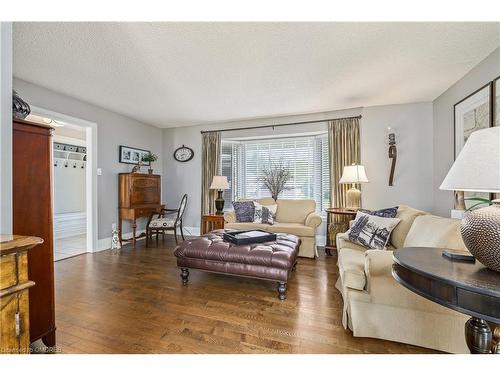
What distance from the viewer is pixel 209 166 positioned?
5016mm

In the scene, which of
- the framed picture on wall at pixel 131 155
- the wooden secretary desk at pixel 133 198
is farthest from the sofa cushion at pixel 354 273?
the framed picture on wall at pixel 131 155

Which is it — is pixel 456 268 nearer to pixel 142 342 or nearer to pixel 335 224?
pixel 142 342

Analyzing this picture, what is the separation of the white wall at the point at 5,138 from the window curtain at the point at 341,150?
13.1ft

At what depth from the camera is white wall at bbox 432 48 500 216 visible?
2.35 meters

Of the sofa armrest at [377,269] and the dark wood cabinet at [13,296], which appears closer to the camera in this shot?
the dark wood cabinet at [13,296]

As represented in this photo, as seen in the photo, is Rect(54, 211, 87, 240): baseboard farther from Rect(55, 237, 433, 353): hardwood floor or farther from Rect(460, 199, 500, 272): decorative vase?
Rect(460, 199, 500, 272): decorative vase

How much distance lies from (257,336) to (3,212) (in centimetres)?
172

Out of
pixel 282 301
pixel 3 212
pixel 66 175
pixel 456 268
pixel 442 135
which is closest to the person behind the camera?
pixel 456 268

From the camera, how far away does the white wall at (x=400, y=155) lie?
3.68m

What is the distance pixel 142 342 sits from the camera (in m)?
1.58

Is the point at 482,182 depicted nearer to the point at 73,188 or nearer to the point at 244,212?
the point at 244,212

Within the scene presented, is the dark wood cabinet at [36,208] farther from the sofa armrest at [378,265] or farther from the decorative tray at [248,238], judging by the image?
the sofa armrest at [378,265]

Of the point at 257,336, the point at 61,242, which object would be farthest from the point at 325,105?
the point at 61,242

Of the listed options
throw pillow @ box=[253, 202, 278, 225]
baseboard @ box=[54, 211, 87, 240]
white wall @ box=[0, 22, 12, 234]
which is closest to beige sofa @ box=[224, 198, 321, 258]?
throw pillow @ box=[253, 202, 278, 225]
